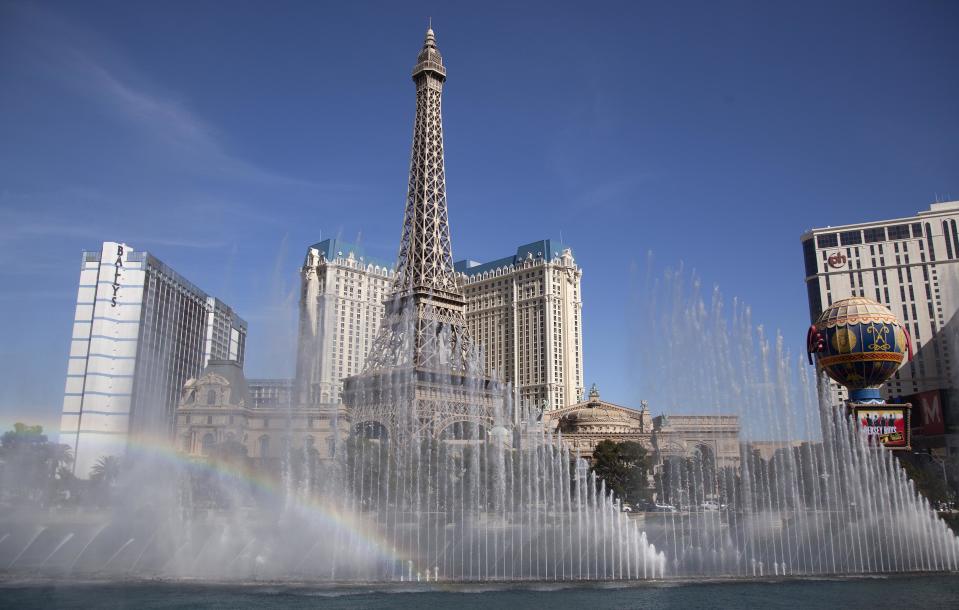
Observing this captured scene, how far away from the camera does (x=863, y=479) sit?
50625 millimetres

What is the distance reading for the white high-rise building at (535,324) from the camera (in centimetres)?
13975

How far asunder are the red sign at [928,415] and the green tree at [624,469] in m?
37.9

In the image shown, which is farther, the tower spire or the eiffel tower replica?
the tower spire

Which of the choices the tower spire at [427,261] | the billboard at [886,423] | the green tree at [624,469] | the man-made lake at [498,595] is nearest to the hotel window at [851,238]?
the billboard at [886,423]

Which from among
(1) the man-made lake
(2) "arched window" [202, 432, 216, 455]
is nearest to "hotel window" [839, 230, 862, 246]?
(2) "arched window" [202, 432, 216, 455]

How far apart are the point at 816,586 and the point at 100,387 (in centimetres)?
8681

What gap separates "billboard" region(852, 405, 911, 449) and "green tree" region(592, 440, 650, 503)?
70.8 ft

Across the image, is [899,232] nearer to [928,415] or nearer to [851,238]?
[851,238]

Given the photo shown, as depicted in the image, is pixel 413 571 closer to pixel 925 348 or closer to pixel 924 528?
pixel 924 528

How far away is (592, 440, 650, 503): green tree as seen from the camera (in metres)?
70.4

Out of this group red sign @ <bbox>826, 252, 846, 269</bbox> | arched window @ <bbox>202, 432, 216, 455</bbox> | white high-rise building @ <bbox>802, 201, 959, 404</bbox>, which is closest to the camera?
arched window @ <bbox>202, 432, 216, 455</bbox>

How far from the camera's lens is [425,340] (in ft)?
297

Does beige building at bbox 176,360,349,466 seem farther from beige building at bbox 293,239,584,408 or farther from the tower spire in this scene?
beige building at bbox 293,239,584,408

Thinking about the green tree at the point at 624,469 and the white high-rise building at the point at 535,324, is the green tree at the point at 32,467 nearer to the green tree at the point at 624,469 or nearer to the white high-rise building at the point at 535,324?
the green tree at the point at 624,469
